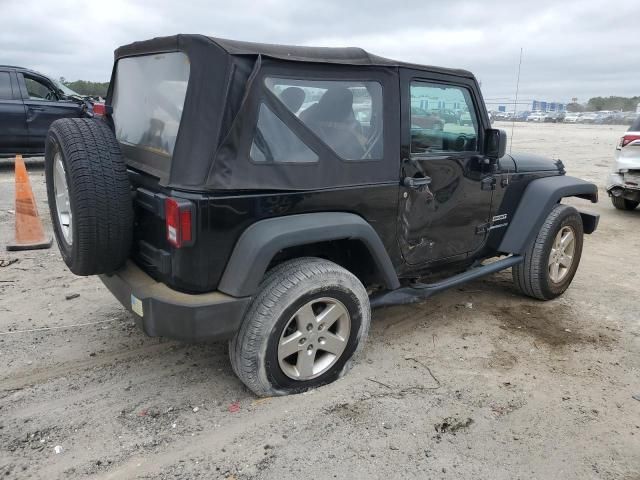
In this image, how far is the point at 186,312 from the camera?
260 centimetres

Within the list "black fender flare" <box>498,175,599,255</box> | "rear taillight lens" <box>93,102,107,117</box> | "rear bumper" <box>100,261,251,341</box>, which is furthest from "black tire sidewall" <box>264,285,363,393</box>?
"rear taillight lens" <box>93,102,107,117</box>

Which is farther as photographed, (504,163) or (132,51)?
(504,163)

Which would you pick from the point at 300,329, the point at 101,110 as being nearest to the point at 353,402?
the point at 300,329

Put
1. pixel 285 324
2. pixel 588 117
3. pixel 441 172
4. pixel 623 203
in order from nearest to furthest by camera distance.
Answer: pixel 285 324, pixel 441 172, pixel 623 203, pixel 588 117

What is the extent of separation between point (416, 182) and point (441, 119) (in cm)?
58

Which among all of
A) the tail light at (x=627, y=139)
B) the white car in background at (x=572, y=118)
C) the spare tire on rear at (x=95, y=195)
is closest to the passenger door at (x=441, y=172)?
the spare tire on rear at (x=95, y=195)

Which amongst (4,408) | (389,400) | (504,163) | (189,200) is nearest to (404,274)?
(389,400)

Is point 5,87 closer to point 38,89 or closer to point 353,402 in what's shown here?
point 38,89

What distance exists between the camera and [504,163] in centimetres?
418

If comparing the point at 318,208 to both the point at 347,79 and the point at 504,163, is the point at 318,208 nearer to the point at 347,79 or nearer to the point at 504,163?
the point at 347,79

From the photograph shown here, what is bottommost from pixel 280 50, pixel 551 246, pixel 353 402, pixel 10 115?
pixel 353 402

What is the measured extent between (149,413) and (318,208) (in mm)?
1425

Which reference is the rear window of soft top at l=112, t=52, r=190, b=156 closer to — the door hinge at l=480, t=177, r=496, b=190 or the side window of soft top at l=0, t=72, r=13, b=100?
the door hinge at l=480, t=177, r=496, b=190

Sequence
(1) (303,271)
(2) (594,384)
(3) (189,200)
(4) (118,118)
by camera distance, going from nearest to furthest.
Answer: (3) (189,200)
(1) (303,271)
(2) (594,384)
(4) (118,118)
